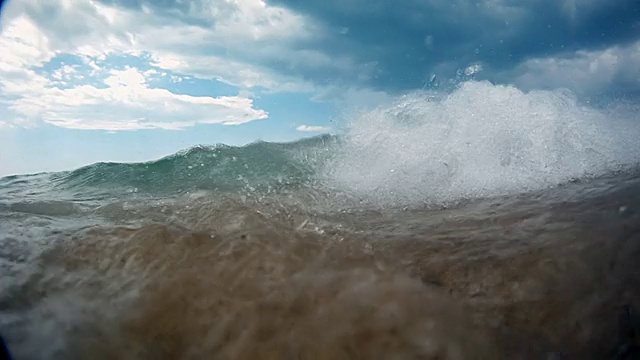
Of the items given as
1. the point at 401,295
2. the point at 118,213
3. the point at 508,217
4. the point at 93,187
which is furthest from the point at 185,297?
the point at 93,187

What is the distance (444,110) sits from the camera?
8.55 meters

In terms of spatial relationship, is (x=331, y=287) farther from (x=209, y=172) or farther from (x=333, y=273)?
(x=209, y=172)

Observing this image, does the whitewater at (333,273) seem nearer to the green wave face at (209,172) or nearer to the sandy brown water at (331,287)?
the sandy brown water at (331,287)

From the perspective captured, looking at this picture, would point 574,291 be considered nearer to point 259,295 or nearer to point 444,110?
point 259,295

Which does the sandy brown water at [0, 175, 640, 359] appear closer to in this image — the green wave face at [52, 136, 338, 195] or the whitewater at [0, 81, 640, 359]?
the whitewater at [0, 81, 640, 359]

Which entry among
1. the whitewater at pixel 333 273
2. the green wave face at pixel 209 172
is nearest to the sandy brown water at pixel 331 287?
the whitewater at pixel 333 273

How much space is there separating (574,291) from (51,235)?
4049mm

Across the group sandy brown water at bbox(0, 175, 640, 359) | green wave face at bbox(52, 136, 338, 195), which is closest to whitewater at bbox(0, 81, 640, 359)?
sandy brown water at bbox(0, 175, 640, 359)

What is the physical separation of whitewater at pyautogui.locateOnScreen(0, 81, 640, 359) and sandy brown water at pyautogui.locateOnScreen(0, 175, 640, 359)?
11mm

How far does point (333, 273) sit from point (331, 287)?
0.61 feet

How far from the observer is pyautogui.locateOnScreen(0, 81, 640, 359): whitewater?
2152 millimetres

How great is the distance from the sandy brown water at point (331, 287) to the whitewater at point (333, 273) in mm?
11

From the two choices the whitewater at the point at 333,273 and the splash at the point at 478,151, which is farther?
the splash at the point at 478,151

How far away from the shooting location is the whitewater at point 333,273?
215cm
